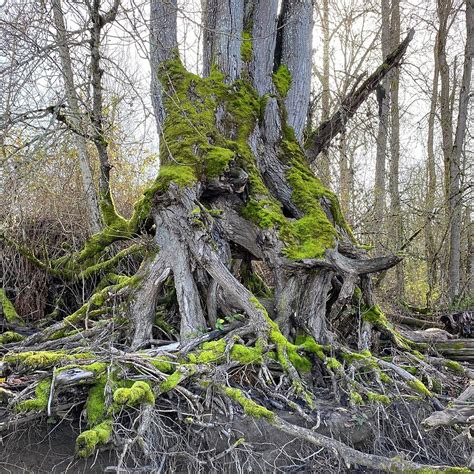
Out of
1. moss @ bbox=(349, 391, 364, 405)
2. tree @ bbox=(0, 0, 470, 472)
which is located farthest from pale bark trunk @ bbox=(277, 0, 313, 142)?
moss @ bbox=(349, 391, 364, 405)

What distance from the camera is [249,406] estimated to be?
3.42 m

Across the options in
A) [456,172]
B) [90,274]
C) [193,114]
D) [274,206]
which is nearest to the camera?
[274,206]

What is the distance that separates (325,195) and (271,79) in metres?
1.78

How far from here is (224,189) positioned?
5.14 meters

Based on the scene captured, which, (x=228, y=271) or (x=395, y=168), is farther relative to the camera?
(x=395, y=168)

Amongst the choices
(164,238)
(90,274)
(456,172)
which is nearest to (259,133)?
(164,238)

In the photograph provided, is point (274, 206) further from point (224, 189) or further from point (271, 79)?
point (271, 79)

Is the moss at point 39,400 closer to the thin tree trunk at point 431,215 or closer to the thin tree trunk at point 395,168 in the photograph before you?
the thin tree trunk at point 431,215

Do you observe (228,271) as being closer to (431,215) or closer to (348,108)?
(348,108)

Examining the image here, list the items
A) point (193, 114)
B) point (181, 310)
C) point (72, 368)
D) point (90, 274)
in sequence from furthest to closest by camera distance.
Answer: point (90, 274)
point (193, 114)
point (181, 310)
point (72, 368)

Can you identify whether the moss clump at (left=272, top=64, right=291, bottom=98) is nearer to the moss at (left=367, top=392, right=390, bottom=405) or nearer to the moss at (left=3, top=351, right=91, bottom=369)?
the moss at (left=367, top=392, right=390, bottom=405)

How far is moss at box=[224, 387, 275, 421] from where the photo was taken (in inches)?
132

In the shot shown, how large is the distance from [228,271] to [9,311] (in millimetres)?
3287

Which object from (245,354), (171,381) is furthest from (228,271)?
(171,381)
